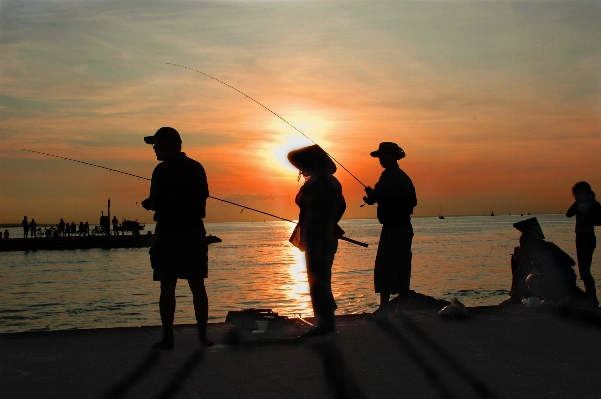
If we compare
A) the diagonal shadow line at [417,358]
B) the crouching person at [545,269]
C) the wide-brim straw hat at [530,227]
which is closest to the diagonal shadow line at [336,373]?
the diagonal shadow line at [417,358]

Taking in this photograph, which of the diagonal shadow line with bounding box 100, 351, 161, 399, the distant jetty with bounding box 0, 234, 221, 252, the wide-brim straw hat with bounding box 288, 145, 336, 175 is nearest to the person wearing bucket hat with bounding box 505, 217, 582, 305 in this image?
the wide-brim straw hat with bounding box 288, 145, 336, 175

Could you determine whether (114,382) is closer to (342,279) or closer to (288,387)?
(288,387)

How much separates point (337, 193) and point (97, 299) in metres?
22.6

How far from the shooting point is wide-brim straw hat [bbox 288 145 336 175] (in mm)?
6457

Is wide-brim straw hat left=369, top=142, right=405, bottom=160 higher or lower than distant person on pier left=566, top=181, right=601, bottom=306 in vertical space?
higher

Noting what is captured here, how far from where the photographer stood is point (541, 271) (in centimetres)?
820

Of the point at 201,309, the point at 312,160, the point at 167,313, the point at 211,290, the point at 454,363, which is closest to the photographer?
the point at 454,363

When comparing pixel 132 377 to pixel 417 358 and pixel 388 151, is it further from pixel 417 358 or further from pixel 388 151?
pixel 388 151

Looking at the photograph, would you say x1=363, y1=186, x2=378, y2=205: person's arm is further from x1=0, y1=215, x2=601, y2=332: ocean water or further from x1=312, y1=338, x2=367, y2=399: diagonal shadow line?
x1=0, y1=215, x2=601, y2=332: ocean water

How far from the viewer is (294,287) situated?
28391mm

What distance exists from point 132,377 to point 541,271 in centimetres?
551

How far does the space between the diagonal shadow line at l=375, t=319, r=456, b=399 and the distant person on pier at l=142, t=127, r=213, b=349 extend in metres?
1.60

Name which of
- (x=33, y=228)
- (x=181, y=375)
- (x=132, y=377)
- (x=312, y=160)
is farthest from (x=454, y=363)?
(x=33, y=228)

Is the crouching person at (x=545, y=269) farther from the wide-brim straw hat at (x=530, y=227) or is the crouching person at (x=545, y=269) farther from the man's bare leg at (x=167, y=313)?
the man's bare leg at (x=167, y=313)
